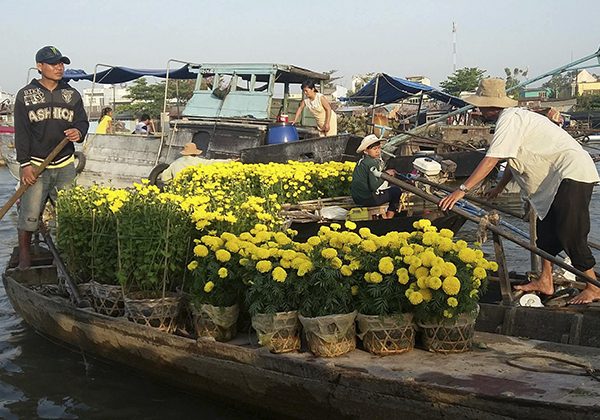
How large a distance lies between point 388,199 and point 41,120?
4.17m

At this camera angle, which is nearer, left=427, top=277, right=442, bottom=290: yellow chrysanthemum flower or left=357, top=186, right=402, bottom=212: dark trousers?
left=427, top=277, right=442, bottom=290: yellow chrysanthemum flower

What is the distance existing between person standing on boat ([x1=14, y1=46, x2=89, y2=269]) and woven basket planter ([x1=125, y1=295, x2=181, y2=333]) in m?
2.01

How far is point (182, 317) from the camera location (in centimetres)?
542

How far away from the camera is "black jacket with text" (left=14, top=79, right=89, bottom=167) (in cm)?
649

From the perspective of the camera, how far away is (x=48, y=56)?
254 inches

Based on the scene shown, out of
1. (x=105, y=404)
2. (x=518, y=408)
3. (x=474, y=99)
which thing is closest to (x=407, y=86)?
(x=474, y=99)

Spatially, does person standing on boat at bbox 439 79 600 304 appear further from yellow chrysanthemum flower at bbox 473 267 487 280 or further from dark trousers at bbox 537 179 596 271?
yellow chrysanthemum flower at bbox 473 267 487 280

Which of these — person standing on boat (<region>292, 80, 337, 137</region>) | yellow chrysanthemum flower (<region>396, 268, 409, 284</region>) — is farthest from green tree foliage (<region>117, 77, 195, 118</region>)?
yellow chrysanthemum flower (<region>396, 268, 409, 284</region>)

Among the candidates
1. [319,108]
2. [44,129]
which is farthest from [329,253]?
[319,108]

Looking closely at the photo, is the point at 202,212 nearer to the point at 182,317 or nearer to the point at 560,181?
Answer: the point at 182,317

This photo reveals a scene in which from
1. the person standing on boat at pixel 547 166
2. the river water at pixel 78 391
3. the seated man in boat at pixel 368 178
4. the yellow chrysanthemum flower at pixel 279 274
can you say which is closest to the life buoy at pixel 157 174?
the seated man in boat at pixel 368 178

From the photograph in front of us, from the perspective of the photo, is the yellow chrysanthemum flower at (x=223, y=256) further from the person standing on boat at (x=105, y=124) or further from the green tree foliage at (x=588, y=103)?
the green tree foliage at (x=588, y=103)

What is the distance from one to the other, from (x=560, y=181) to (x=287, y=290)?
2315 mm

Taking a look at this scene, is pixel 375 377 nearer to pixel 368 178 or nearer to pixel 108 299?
pixel 108 299
